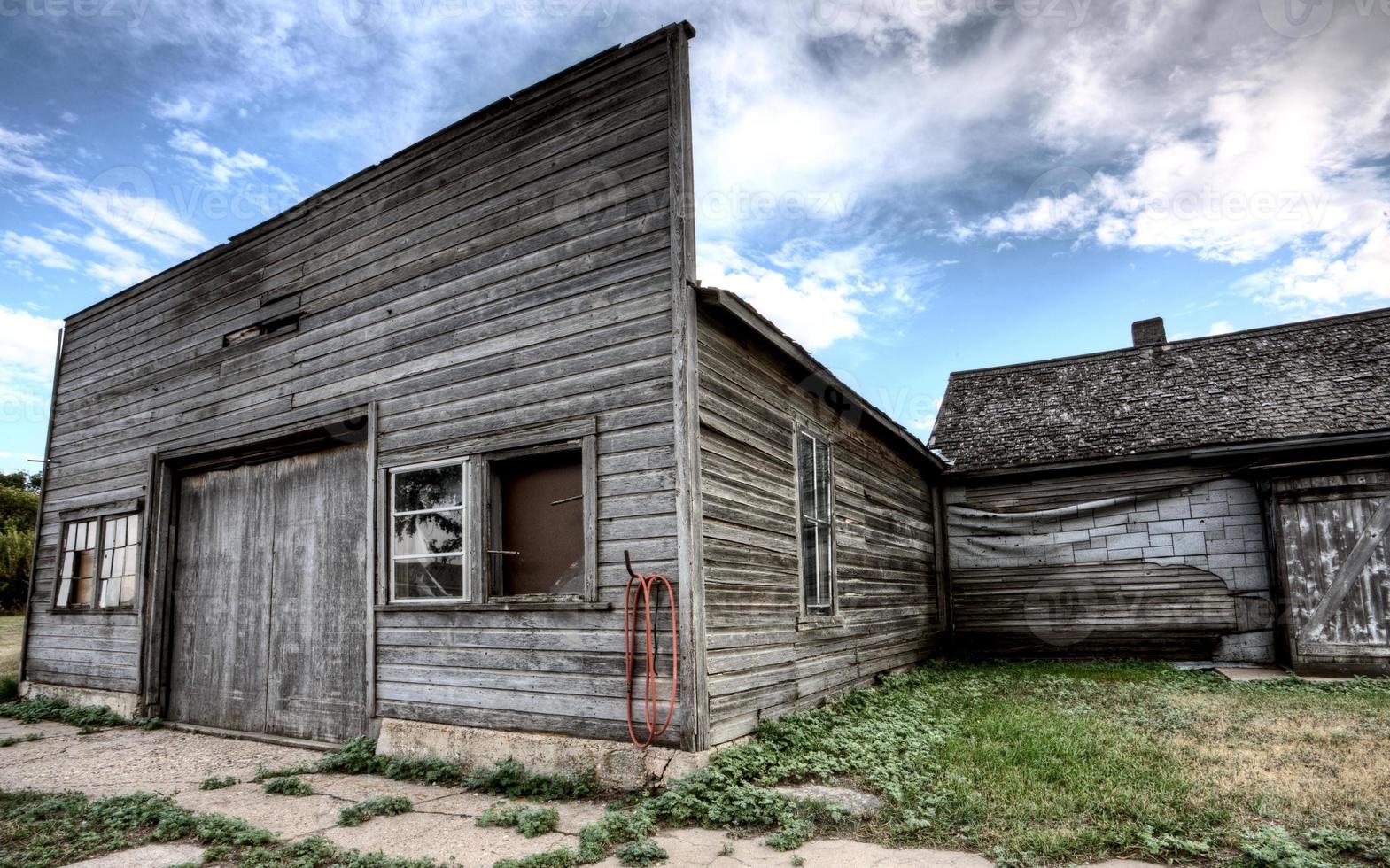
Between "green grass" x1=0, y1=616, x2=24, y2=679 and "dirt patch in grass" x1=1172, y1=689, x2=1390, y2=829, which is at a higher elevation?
"green grass" x1=0, y1=616, x2=24, y2=679

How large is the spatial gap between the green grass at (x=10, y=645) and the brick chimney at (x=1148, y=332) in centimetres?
1927

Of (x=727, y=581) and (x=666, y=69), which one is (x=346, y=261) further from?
(x=727, y=581)

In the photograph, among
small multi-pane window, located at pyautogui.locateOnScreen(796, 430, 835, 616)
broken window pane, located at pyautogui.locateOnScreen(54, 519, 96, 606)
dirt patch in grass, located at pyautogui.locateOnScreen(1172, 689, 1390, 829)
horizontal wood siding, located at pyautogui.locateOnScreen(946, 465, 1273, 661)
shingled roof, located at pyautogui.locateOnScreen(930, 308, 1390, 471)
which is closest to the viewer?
dirt patch in grass, located at pyautogui.locateOnScreen(1172, 689, 1390, 829)

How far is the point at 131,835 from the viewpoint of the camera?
475 cm

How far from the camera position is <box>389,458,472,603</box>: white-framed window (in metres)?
6.54

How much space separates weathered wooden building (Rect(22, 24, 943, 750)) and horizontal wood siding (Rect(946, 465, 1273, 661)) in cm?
325

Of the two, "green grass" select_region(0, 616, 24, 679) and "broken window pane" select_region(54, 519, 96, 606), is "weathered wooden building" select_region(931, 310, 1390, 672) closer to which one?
"broken window pane" select_region(54, 519, 96, 606)

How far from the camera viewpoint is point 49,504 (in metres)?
11.3

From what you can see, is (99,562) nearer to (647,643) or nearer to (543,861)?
(647,643)

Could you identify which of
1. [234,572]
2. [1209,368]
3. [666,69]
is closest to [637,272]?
[666,69]

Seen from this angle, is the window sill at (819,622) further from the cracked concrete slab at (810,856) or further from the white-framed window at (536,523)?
the cracked concrete slab at (810,856)

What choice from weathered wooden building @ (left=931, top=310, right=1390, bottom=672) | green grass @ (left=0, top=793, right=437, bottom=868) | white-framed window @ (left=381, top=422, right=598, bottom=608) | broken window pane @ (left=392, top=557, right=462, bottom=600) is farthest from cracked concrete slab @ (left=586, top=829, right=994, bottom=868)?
weathered wooden building @ (left=931, top=310, right=1390, bottom=672)

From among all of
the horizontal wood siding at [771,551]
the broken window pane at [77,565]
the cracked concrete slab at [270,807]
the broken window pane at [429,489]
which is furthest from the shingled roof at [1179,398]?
the broken window pane at [77,565]

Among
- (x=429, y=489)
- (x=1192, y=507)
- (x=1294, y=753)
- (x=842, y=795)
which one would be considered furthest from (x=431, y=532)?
(x=1192, y=507)
